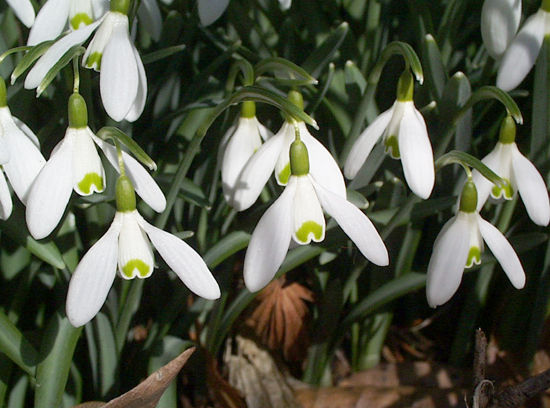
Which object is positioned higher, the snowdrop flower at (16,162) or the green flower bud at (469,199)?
the snowdrop flower at (16,162)

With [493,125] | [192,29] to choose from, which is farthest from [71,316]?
[493,125]

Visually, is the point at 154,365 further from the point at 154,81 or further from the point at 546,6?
the point at 546,6

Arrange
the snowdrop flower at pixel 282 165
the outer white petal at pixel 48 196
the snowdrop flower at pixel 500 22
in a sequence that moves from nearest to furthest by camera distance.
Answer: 1. the outer white petal at pixel 48 196
2. the snowdrop flower at pixel 282 165
3. the snowdrop flower at pixel 500 22

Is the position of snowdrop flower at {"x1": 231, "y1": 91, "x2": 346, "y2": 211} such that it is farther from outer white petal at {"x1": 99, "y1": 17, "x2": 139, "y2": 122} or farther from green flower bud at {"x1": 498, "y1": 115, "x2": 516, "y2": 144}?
green flower bud at {"x1": 498, "y1": 115, "x2": 516, "y2": 144}

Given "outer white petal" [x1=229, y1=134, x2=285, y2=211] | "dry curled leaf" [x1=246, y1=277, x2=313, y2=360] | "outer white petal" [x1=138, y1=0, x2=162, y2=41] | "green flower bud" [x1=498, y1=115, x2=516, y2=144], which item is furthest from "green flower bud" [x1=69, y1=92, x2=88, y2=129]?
"dry curled leaf" [x1=246, y1=277, x2=313, y2=360]

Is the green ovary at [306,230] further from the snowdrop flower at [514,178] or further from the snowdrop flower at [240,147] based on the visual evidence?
the snowdrop flower at [514,178]

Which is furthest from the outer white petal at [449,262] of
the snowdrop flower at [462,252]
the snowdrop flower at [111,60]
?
the snowdrop flower at [111,60]
